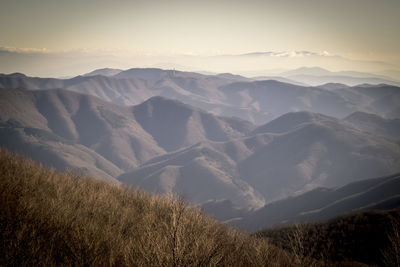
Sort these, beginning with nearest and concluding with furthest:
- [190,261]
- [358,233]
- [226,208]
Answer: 1. [190,261]
2. [358,233]
3. [226,208]

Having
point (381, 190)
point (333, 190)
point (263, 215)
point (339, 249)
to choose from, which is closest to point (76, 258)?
point (339, 249)

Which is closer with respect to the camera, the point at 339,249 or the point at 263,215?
the point at 339,249

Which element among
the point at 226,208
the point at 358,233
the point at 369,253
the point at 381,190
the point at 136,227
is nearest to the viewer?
the point at 136,227

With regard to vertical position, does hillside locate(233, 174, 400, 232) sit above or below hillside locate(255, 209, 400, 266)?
below

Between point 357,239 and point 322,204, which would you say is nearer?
point 357,239

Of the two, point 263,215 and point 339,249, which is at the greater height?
point 339,249

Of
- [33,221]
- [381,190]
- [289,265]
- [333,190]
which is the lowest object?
[333,190]

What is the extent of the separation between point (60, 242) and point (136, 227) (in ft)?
12.7

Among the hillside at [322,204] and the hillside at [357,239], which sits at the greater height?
the hillside at [357,239]

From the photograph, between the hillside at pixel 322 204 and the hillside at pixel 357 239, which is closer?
the hillside at pixel 357 239

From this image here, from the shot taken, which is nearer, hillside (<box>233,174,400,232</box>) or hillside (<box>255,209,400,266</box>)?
hillside (<box>255,209,400,266</box>)

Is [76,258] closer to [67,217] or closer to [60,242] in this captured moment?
[60,242]

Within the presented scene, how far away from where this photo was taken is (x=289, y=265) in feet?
33.3

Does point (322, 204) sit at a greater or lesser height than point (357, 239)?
lesser
